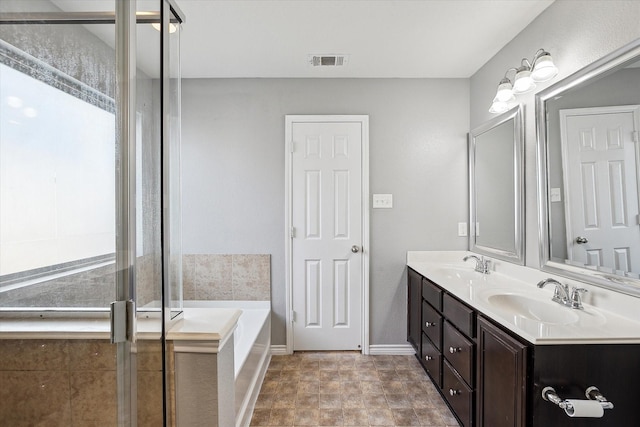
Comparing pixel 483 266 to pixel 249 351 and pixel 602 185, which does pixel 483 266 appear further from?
pixel 249 351

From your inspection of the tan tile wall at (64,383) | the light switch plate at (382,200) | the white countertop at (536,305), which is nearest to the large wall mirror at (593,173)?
the white countertop at (536,305)

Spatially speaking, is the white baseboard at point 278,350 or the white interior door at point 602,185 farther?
the white baseboard at point 278,350

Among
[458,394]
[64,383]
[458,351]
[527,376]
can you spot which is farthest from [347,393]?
[64,383]

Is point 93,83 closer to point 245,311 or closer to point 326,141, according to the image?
point 326,141

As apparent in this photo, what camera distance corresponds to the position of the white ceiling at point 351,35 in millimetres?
1727

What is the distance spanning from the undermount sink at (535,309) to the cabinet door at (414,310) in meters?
0.69

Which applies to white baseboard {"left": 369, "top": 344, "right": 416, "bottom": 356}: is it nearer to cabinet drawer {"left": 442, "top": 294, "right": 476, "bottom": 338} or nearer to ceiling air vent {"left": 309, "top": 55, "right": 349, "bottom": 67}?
cabinet drawer {"left": 442, "top": 294, "right": 476, "bottom": 338}

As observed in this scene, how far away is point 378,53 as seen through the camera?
2.23 meters

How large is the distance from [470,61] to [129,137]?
2513 millimetres

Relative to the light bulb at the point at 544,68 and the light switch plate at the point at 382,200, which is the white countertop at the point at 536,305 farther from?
the light bulb at the point at 544,68

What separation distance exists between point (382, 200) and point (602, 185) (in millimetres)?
1493

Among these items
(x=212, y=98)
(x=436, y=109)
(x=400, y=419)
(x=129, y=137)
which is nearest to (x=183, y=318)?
(x=129, y=137)

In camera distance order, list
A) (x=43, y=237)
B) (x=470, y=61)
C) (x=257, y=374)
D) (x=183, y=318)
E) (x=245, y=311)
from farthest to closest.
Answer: (x=245, y=311) < (x=470, y=61) < (x=257, y=374) < (x=183, y=318) < (x=43, y=237)

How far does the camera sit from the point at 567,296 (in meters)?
1.45
